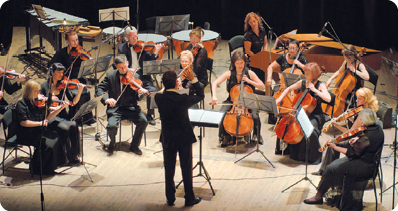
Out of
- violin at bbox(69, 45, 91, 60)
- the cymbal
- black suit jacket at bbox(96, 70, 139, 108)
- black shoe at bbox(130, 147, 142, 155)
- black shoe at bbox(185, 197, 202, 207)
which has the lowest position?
black shoe at bbox(185, 197, 202, 207)

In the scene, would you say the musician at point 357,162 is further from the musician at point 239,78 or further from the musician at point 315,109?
the musician at point 239,78

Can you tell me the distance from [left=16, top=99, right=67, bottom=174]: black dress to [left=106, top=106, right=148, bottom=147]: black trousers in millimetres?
666

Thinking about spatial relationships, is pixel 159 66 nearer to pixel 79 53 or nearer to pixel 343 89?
pixel 79 53

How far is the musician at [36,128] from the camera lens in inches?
175

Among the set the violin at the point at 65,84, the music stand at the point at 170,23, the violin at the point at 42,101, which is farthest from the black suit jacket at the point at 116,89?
the music stand at the point at 170,23

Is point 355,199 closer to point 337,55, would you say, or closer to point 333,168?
point 333,168

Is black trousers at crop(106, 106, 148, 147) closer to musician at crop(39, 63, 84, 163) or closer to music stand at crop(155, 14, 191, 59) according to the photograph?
musician at crop(39, 63, 84, 163)

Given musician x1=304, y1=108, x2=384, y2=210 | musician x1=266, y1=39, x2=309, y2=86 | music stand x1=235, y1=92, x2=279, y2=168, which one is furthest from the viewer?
musician x1=266, y1=39, x2=309, y2=86

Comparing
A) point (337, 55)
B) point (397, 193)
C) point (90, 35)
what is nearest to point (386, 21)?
point (337, 55)

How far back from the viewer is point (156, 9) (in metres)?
9.87

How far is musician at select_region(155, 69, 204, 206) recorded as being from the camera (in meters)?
3.73

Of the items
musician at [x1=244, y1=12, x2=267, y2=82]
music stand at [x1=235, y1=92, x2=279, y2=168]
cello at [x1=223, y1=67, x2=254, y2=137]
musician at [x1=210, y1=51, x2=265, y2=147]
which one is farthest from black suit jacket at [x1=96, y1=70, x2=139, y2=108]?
musician at [x1=244, y1=12, x2=267, y2=82]

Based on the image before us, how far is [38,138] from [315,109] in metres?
2.98

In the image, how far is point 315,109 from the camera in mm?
4961
